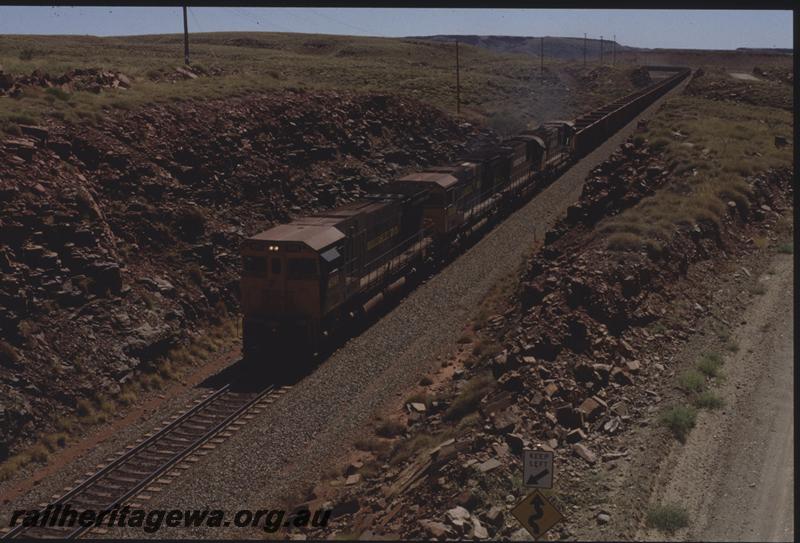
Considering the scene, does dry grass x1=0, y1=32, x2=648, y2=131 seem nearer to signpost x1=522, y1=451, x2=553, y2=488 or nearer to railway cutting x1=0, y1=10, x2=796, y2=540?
railway cutting x1=0, y1=10, x2=796, y2=540

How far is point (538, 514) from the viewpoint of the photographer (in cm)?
1041

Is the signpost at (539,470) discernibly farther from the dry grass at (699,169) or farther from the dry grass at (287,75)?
the dry grass at (287,75)

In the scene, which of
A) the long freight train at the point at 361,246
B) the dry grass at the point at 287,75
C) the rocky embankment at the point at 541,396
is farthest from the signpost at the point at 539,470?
the dry grass at the point at 287,75

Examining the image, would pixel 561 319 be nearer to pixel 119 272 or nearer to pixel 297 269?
pixel 297 269

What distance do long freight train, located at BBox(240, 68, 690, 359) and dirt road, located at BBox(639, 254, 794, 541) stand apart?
1204 centimetres

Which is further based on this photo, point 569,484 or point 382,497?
point 382,497

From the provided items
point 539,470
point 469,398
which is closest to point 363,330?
point 469,398

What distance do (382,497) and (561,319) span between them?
7.18 m

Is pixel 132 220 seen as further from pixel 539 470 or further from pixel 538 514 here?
pixel 538 514

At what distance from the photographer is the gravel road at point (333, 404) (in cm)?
1780

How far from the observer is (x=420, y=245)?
33.2m

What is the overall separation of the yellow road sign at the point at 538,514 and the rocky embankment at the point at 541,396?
2.48 meters

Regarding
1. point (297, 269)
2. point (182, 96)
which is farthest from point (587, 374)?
point (182, 96)

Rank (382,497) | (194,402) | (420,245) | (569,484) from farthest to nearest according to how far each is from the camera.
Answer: (420,245) < (194,402) < (382,497) < (569,484)
